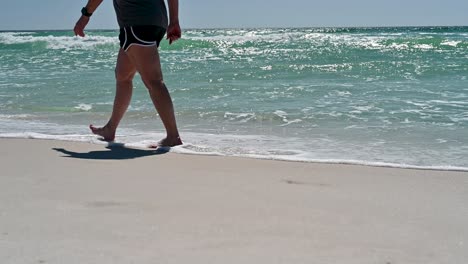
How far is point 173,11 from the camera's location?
3.66 m

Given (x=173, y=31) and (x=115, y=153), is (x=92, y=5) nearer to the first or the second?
(x=173, y=31)

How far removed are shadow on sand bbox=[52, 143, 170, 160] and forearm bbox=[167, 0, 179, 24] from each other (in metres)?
0.83

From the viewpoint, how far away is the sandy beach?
170cm

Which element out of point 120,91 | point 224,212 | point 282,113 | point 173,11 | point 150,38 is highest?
point 173,11

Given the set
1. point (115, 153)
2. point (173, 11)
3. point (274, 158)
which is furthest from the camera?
point (173, 11)

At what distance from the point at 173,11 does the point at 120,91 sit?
0.65m

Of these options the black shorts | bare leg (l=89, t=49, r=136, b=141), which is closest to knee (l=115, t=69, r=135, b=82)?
bare leg (l=89, t=49, r=136, b=141)

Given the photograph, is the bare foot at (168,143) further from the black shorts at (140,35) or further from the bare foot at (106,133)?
the black shorts at (140,35)

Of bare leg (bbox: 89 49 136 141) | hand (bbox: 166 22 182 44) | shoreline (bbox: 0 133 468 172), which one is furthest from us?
bare leg (bbox: 89 49 136 141)

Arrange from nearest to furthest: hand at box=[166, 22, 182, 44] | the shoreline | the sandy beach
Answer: the sandy beach, the shoreline, hand at box=[166, 22, 182, 44]

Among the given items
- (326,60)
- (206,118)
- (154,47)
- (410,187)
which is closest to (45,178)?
(154,47)

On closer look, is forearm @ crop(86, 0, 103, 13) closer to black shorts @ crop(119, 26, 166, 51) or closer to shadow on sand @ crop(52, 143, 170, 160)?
black shorts @ crop(119, 26, 166, 51)

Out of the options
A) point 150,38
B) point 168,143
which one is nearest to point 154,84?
point 150,38

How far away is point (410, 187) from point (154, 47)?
1.80m
